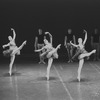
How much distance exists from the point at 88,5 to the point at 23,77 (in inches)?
317

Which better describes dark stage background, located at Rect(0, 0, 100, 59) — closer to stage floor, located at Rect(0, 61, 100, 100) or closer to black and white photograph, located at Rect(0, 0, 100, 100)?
black and white photograph, located at Rect(0, 0, 100, 100)

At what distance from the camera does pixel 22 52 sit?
18094mm

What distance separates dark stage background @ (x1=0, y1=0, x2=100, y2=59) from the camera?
697 inches

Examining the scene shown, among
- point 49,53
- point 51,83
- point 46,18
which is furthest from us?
point 46,18

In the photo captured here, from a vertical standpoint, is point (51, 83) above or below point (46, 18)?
below

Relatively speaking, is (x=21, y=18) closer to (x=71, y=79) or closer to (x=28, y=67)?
(x=28, y=67)

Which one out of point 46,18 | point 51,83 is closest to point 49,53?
point 51,83

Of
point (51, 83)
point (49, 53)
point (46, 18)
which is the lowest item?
point (51, 83)

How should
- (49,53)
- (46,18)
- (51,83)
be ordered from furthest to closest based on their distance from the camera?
1. (46,18)
2. (49,53)
3. (51,83)

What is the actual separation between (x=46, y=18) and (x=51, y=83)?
8.40 m

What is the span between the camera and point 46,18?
18.0 m

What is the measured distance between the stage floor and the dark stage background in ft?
14.8

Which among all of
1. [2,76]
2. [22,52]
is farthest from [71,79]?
[22,52]

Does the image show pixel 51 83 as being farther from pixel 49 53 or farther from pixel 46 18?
pixel 46 18
